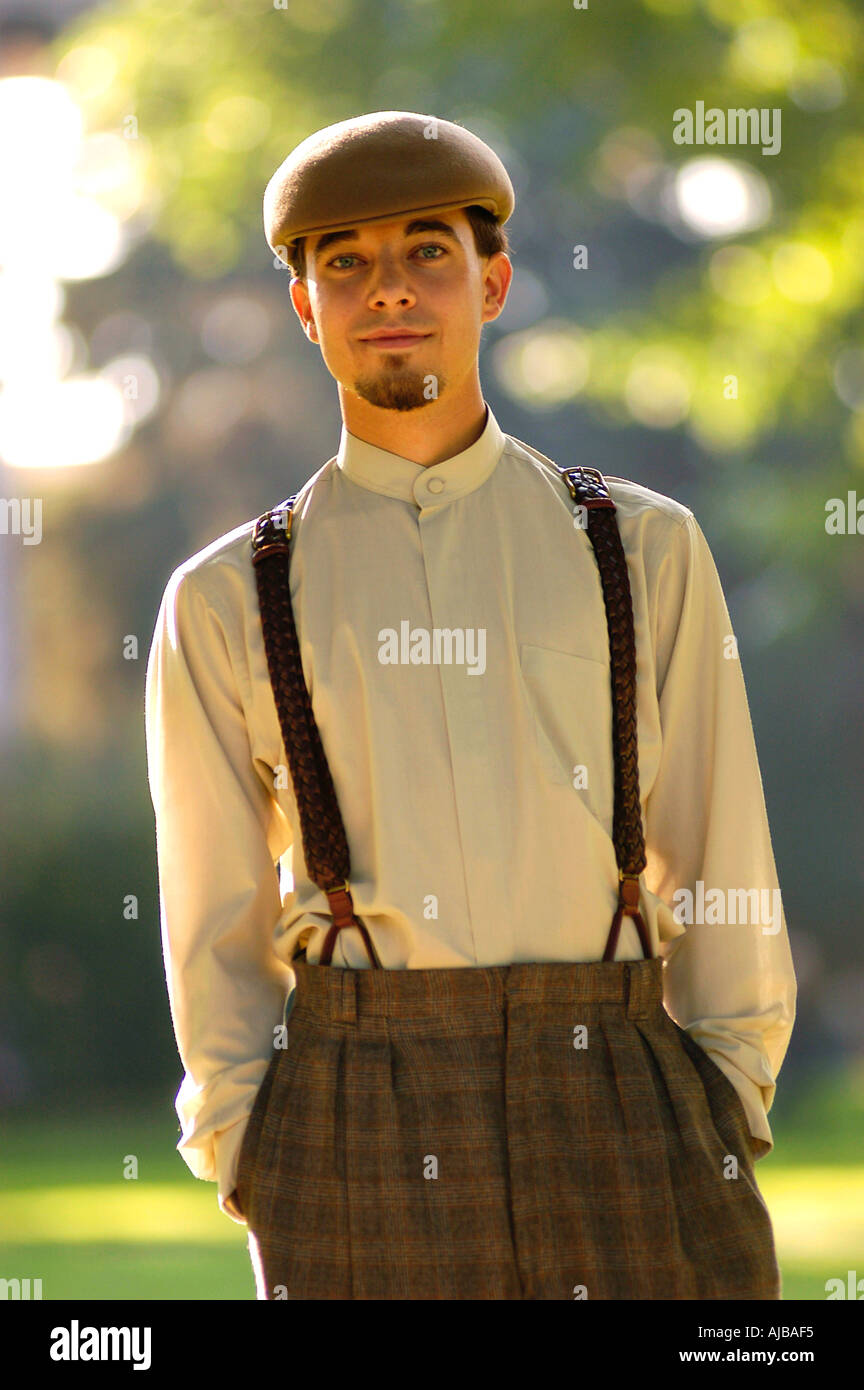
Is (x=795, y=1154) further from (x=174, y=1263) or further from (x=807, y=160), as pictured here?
(x=807, y=160)

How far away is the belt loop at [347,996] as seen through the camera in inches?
74.9

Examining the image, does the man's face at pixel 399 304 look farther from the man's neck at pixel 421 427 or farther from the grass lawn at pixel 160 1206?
the grass lawn at pixel 160 1206

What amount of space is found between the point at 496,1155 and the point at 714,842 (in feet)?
1.52

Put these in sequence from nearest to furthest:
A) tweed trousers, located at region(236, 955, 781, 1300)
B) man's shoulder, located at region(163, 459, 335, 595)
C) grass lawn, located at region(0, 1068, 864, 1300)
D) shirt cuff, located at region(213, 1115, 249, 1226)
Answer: tweed trousers, located at region(236, 955, 781, 1300), shirt cuff, located at region(213, 1115, 249, 1226), man's shoulder, located at region(163, 459, 335, 595), grass lawn, located at region(0, 1068, 864, 1300)

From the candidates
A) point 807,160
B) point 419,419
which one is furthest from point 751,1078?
point 807,160

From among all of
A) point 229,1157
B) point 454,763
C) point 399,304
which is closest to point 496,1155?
point 229,1157

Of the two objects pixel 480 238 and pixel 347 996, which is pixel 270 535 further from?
pixel 347 996

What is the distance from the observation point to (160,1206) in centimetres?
612

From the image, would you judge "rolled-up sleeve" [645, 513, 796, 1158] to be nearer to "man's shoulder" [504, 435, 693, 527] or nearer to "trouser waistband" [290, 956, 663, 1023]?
"man's shoulder" [504, 435, 693, 527]

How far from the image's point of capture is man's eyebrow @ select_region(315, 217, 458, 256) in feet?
6.64

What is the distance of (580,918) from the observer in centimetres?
192

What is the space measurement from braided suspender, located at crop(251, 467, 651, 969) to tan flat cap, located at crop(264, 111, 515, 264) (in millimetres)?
434

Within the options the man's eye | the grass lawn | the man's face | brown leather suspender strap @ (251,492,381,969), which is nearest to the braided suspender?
brown leather suspender strap @ (251,492,381,969)

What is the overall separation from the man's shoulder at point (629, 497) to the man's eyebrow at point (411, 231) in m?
0.27
